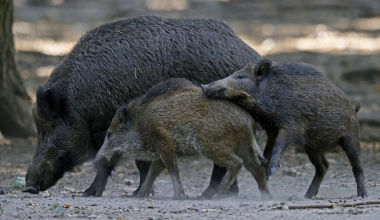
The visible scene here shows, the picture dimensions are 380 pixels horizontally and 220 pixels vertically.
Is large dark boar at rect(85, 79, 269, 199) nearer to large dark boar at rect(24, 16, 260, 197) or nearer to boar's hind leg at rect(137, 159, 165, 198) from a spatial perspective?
boar's hind leg at rect(137, 159, 165, 198)

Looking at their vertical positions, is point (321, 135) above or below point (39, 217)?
above

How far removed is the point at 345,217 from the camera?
5395 mm

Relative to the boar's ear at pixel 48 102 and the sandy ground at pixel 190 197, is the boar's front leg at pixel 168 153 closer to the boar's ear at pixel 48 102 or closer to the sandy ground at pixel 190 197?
the sandy ground at pixel 190 197

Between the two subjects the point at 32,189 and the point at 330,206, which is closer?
the point at 330,206

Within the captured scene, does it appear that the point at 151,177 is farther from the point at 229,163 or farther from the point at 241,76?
the point at 241,76

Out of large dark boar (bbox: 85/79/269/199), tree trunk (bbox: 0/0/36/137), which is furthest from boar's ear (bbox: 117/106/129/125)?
tree trunk (bbox: 0/0/36/137)

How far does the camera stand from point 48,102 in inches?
289

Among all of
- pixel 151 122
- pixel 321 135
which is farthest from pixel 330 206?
pixel 151 122

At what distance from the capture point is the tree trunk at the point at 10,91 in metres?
10.7

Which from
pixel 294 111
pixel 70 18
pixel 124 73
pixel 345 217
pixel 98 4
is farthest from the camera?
pixel 98 4

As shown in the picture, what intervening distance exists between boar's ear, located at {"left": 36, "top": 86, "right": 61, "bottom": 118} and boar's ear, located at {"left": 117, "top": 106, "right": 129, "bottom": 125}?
2.58 feet

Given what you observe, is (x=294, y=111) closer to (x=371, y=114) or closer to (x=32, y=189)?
(x=32, y=189)

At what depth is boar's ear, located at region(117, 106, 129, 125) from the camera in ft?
23.4

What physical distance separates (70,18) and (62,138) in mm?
21005
